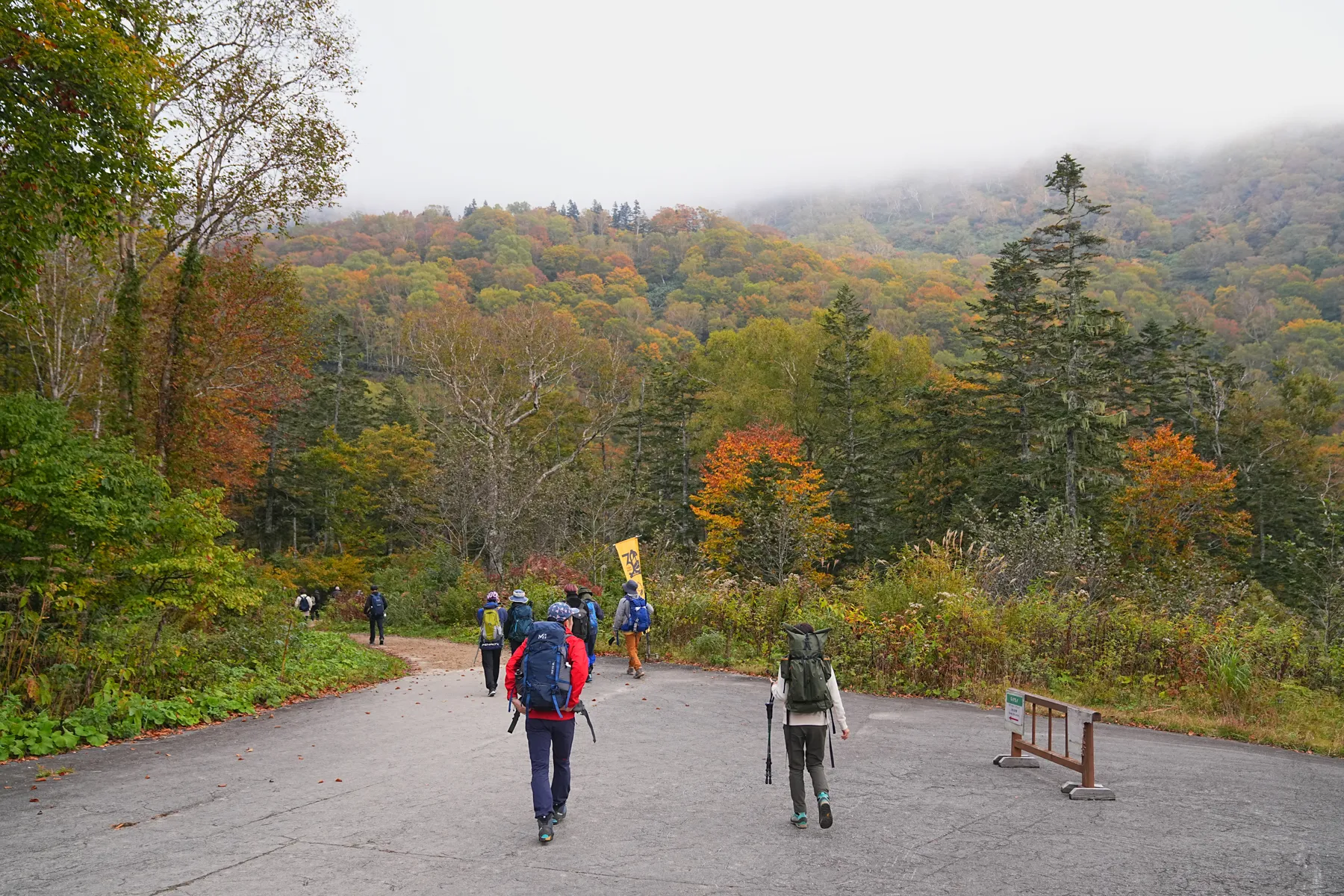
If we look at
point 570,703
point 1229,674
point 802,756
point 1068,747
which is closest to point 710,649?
point 1229,674

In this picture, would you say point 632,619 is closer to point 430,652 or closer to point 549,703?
point 549,703

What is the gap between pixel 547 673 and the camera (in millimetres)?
6426

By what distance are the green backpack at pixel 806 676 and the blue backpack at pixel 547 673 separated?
5.68ft

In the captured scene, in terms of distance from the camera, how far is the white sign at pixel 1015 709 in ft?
27.9

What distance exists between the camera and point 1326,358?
222 feet

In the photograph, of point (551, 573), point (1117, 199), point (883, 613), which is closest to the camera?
point (883, 613)

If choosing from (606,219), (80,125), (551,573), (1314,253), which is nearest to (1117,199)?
(1314,253)

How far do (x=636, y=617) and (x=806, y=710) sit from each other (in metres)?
8.46

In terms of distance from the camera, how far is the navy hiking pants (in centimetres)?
628

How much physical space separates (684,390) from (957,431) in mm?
15507

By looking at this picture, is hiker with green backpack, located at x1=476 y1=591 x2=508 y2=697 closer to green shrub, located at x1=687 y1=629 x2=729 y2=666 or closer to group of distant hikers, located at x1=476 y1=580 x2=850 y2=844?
green shrub, located at x1=687 y1=629 x2=729 y2=666

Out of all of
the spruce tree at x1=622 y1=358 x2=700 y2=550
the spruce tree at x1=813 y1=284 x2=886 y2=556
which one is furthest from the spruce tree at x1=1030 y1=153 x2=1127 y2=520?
the spruce tree at x1=622 y1=358 x2=700 y2=550

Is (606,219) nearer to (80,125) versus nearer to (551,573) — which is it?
(551,573)

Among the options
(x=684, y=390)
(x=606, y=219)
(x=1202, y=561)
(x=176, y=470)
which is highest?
(x=606, y=219)
